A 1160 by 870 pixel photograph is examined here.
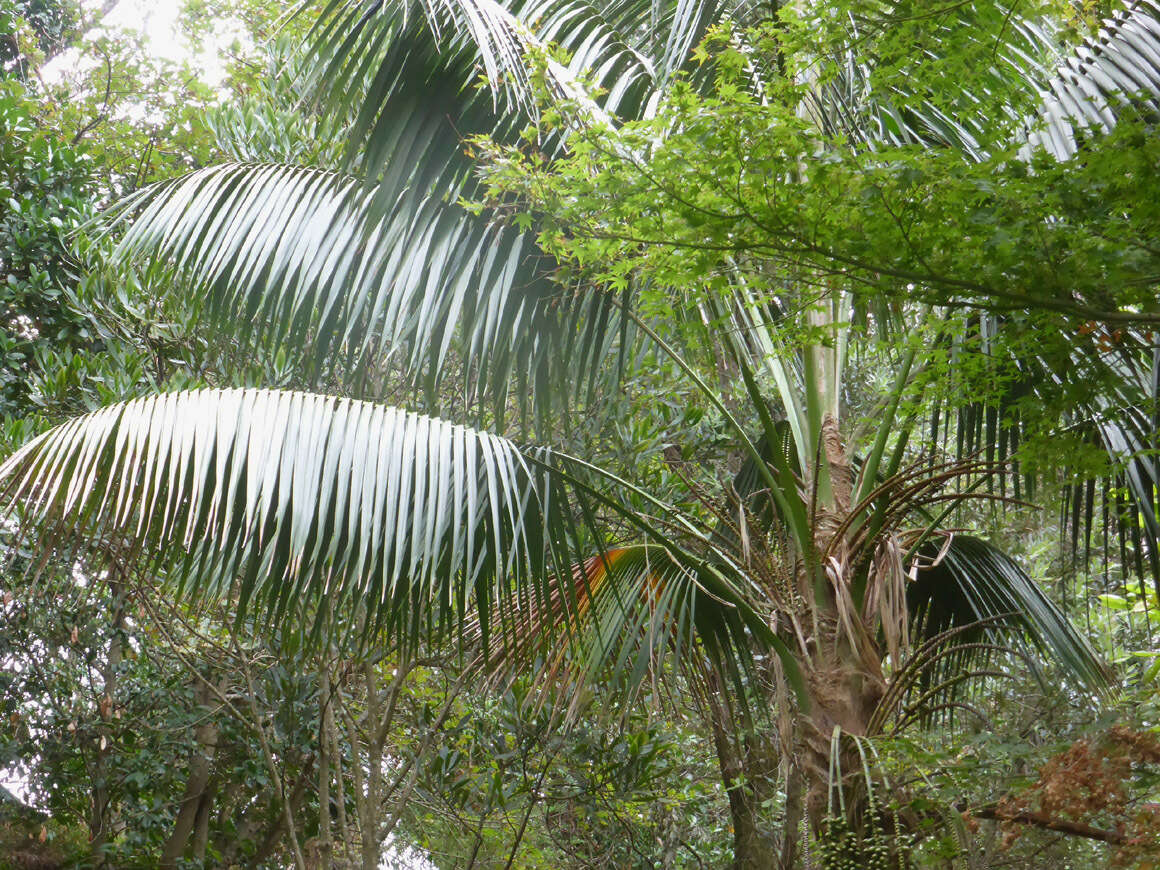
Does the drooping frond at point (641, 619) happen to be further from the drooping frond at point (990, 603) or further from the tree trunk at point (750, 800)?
the tree trunk at point (750, 800)

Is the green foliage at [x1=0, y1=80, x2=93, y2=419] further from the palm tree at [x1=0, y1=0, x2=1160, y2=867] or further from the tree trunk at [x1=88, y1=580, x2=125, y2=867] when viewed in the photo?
A: the palm tree at [x1=0, y1=0, x2=1160, y2=867]

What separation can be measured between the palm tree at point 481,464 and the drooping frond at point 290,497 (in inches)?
0.5

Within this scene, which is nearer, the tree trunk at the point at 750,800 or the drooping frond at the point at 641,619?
the drooping frond at the point at 641,619

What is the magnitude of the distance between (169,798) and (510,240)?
4730 millimetres

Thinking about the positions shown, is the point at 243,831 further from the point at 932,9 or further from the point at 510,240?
the point at 932,9

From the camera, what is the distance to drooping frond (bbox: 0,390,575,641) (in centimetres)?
282

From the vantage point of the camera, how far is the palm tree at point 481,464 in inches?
115

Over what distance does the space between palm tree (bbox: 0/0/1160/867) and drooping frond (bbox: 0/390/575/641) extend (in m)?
0.01

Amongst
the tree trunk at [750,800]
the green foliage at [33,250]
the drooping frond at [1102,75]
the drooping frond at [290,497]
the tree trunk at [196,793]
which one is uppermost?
the drooping frond at [1102,75]

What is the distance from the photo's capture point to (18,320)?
564 cm

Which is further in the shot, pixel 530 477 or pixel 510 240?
pixel 510 240

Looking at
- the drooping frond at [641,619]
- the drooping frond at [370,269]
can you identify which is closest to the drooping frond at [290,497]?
the drooping frond at [641,619]

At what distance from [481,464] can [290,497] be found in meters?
0.64

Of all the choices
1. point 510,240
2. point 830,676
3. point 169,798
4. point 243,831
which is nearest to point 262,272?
point 510,240
